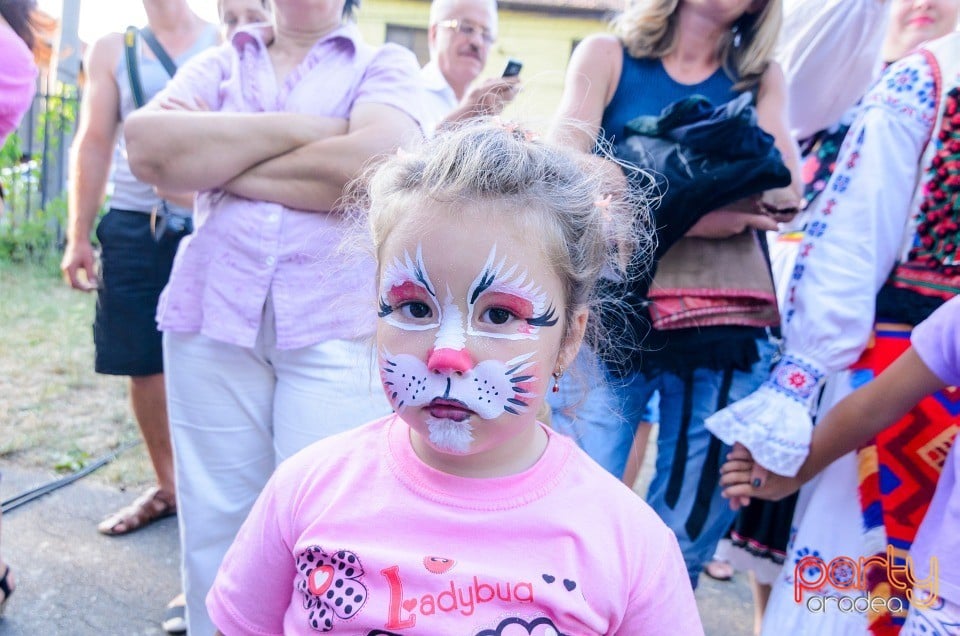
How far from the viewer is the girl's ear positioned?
1.32m

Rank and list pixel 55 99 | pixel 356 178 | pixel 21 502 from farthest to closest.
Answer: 1. pixel 55 99
2. pixel 21 502
3. pixel 356 178

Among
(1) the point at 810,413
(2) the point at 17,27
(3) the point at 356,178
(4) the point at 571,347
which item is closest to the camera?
(4) the point at 571,347

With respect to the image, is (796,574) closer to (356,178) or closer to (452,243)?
(452,243)

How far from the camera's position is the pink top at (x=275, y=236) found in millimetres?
1886

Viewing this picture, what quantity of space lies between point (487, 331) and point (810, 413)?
1.20m

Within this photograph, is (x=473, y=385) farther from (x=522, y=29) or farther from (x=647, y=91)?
(x=522, y=29)

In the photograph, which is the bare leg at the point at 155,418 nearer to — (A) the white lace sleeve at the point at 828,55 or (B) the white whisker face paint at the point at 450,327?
(B) the white whisker face paint at the point at 450,327

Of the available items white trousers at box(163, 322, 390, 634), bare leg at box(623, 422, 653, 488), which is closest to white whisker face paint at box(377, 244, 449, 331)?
white trousers at box(163, 322, 390, 634)

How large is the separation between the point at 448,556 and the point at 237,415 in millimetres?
1060

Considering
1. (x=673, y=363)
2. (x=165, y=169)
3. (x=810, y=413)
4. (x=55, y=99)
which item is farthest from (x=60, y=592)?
(x=55, y=99)

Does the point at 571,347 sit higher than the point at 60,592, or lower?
higher

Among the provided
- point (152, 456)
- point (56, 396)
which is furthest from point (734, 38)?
point (56, 396)

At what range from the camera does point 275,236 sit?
189 centimetres

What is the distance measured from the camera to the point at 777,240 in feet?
9.43
